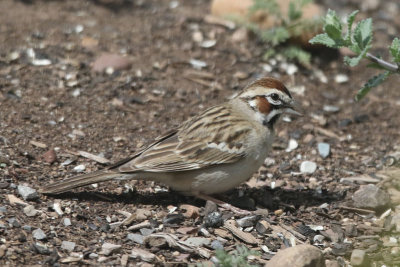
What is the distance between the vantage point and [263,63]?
8.20 metres

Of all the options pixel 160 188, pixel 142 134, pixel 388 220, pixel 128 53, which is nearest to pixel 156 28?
pixel 128 53

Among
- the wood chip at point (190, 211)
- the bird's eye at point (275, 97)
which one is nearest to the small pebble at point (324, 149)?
the bird's eye at point (275, 97)

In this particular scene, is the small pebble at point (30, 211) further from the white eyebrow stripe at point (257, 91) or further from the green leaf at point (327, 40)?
the green leaf at point (327, 40)

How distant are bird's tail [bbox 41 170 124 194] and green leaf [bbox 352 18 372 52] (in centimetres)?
201

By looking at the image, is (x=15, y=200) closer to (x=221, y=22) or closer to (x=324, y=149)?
(x=324, y=149)

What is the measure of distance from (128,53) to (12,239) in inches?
143

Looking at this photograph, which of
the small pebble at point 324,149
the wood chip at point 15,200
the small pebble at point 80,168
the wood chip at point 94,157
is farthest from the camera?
the small pebble at point 324,149

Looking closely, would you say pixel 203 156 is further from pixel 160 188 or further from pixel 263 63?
pixel 263 63

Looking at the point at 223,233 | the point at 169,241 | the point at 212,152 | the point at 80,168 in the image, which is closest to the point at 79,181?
the point at 80,168

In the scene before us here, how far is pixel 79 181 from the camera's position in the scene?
5414mm

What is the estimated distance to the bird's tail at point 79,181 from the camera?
5367 millimetres

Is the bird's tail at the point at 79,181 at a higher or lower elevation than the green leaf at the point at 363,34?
lower

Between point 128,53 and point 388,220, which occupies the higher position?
point 128,53

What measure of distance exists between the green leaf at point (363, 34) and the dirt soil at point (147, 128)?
4.82 ft
